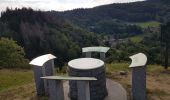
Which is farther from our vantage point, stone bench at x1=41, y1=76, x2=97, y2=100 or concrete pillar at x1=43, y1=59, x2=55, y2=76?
concrete pillar at x1=43, y1=59, x2=55, y2=76

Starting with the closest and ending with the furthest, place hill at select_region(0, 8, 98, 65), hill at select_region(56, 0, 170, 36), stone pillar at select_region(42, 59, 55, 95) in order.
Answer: stone pillar at select_region(42, 59, 55, 95) → hill at select_region(0, 8, 98, 65) → hill at select_region(56, 0, 170, 36)

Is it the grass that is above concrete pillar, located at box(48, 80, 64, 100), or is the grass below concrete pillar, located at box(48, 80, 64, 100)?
below

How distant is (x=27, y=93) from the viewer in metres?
21.9

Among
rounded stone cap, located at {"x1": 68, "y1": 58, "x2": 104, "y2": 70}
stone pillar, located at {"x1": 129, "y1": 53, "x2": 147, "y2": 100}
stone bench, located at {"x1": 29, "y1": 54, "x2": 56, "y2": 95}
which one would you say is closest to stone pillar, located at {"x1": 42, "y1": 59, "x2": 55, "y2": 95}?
stone bench, located at {"x1": 29, "y1": 54, "x2": 56, "y2": 95}

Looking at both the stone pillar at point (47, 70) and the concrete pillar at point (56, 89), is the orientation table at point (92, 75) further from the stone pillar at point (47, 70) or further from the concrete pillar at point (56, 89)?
the concrete pillar at point (56, 89)

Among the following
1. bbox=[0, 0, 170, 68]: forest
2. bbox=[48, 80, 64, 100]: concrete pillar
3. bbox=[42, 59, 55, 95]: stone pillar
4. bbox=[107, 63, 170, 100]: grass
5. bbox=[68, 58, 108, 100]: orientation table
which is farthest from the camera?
bbox=[0, 0, 170, 68]: forest

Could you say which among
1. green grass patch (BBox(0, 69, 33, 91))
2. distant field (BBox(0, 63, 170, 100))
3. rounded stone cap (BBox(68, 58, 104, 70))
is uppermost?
rounded stone cap (BBox(68, 58, 104, 70))

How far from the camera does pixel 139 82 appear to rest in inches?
699

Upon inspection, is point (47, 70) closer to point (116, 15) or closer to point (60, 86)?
point (60, 86)

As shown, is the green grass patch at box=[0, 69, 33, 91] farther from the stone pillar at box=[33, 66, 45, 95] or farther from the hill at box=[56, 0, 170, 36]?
the hill at box=[56, 0, 170, 36]

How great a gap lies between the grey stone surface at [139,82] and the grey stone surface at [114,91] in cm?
120

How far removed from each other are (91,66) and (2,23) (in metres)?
61.2

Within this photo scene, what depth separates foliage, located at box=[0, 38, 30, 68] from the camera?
42.7 m

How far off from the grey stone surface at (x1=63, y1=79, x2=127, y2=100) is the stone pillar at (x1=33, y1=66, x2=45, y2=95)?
149 centimetres
